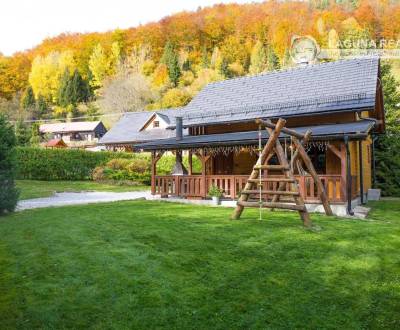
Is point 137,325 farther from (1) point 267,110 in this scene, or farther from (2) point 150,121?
(2) point 150,121

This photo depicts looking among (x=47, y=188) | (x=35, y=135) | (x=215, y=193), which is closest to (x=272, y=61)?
(x=35, y=135)

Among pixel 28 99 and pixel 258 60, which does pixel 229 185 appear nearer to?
pixel 258 60

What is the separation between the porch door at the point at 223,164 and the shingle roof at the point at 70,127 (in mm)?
46078

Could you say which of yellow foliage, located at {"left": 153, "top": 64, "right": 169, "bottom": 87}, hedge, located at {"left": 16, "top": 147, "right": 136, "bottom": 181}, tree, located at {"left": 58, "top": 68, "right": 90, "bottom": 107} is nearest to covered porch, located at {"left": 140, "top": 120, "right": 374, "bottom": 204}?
hedge, located at {"left": 16, "top": 147, "right": 136, "bottom": 181}

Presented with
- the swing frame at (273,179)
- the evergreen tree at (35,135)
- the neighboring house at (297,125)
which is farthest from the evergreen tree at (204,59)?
the swing frame at (273,179)

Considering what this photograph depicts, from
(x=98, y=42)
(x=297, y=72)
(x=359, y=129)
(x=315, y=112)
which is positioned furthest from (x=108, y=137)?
(x=98, y=42)

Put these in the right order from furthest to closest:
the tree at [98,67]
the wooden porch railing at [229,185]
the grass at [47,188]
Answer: the tree at [98,67], the grass at [47,188], the wooden porch railing at [229,185]

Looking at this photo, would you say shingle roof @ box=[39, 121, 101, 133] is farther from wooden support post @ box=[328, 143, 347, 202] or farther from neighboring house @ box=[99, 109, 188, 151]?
wooden support post @ box=[328, 143, 347, 202]

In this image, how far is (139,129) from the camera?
3988cm

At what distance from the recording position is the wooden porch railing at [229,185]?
12414mm

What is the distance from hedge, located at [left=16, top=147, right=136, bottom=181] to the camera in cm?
2553

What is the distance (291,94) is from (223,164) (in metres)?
4.41

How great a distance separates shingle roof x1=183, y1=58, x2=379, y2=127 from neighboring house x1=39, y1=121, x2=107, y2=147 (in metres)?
43.2

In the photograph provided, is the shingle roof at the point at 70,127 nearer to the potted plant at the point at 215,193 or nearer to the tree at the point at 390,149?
the tree at the point at 390,149
